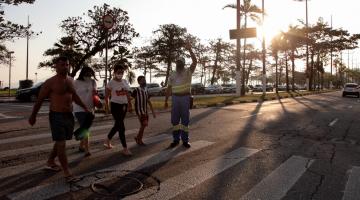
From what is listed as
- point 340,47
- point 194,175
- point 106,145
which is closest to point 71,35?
point 106,145

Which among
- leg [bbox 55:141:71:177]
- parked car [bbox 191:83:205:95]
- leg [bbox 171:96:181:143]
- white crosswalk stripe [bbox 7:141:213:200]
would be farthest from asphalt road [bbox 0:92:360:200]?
parked car [bbox 191:83:205:95]

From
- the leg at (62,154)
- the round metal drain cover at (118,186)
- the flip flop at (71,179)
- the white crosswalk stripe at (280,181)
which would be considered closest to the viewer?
the round metal drain cover at (118,186)

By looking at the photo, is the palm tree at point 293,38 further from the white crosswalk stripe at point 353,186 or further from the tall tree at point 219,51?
the white crosswalk stripe at point 353,186

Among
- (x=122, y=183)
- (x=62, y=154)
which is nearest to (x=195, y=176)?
(x=122, y=183)

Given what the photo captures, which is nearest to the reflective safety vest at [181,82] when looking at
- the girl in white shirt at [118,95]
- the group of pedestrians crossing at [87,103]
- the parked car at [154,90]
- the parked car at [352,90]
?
the group of pedestrians crossing at [87,103]

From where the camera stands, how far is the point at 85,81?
279 inches

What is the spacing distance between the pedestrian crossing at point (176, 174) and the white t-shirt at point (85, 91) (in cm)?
90

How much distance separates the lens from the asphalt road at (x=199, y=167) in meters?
5.04

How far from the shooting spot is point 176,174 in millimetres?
5883

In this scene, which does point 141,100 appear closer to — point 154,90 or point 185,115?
point 185,115

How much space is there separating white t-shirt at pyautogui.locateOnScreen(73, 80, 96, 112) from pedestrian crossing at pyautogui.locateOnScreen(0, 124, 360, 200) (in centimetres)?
90

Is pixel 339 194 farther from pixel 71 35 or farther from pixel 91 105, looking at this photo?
pixel 71 35

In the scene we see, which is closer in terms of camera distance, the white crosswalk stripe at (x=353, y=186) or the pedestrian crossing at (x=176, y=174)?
the pedestrian crossing at (x=176, y=174)

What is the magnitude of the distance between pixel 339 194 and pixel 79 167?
3741 millimetres
